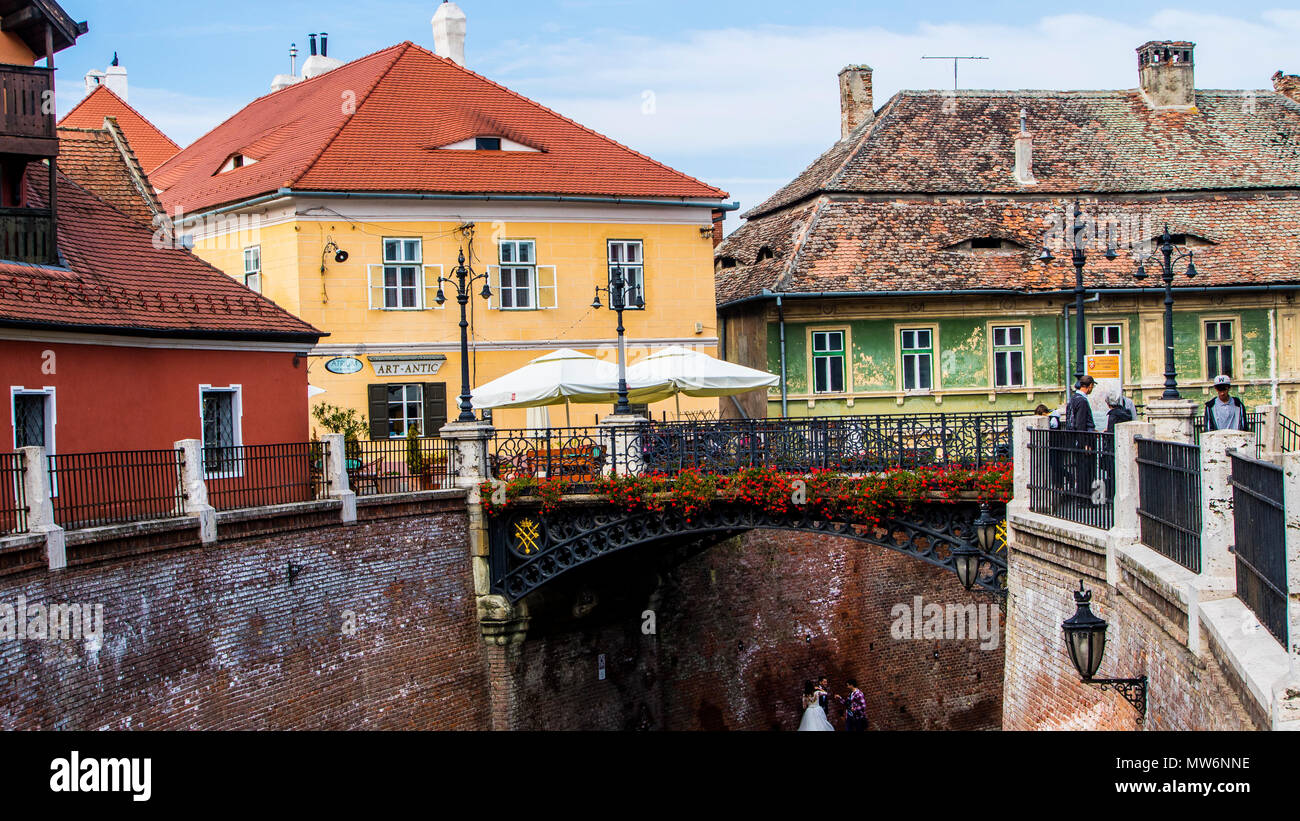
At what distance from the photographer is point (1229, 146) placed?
36.4 meters

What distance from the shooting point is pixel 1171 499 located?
446 inches

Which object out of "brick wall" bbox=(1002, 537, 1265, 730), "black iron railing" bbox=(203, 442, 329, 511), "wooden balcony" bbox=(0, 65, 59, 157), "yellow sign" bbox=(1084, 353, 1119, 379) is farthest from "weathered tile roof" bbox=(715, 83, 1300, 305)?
"brick wall" bbox=(1002, 537, 1265, 730)

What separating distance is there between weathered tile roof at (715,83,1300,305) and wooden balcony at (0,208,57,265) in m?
16.5

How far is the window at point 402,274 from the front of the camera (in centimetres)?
2952

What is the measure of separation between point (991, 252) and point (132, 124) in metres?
25.2

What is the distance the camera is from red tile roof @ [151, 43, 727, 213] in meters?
29.7

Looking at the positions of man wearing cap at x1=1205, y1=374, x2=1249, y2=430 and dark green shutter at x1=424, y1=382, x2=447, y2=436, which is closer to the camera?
man wearing cap at x1=1205, y1=374, x2=1249, y2=430

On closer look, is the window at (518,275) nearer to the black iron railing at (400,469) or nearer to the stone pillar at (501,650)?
the black iron railing at (400,469)

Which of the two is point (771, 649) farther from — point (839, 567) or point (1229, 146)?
point (1229, 146)

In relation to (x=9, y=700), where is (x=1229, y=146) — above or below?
above

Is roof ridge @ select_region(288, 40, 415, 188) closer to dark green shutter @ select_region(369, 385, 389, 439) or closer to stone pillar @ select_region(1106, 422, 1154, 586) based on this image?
dark green shutter @ select_region(369, 385, 389, 439)

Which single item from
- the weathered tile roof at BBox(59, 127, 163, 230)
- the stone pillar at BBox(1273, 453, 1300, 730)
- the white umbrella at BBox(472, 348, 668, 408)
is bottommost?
the stone pillar at BBox(1273, 453, 1300, 730)
